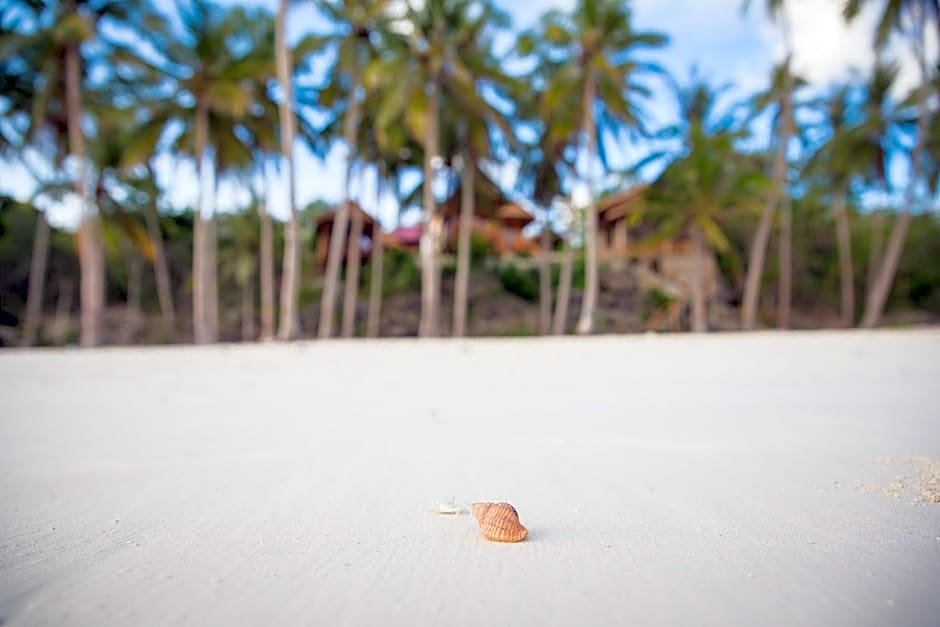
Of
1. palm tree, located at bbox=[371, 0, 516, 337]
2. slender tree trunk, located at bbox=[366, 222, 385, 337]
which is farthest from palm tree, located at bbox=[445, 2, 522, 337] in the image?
slender tree trunk, located at bbox=[366, 222, 385, 337]

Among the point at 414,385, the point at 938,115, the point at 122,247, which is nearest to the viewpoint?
the point at 414,385

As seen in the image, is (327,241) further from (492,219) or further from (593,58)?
(593,58)

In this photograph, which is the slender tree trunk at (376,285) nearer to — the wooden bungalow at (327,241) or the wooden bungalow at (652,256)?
the wooden bungalow at (327,241)

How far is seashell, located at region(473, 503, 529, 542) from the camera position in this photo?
1738 millimetres

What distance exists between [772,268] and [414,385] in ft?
80.1

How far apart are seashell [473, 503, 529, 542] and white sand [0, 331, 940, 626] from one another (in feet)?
0.12

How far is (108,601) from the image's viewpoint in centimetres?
142

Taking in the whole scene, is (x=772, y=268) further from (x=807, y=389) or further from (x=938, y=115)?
(x=807, y=389)

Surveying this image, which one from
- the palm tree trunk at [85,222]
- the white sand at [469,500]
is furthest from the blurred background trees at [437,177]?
the white sand at [469,500]

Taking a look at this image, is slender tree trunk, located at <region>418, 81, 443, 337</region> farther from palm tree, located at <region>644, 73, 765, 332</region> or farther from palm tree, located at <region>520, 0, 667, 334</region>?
palm tree, located at <region>644, 73, 765, 332</region>

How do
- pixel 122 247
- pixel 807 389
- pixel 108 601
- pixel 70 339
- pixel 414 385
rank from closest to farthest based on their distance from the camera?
pixel 108 601, pixel 807 389, pixel 414 385, pixel 70 339, pixel 122 247

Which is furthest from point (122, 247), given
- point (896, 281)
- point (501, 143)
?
point (896, 281)

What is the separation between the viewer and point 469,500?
7.14 ft

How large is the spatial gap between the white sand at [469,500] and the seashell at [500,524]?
38 mm
